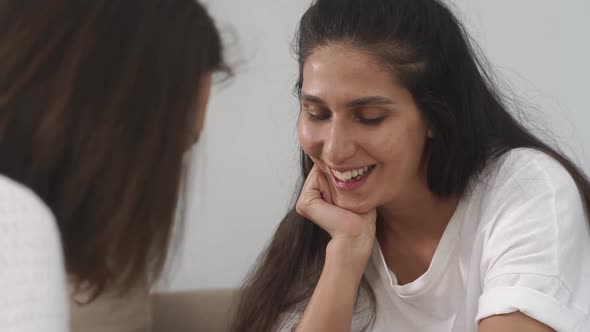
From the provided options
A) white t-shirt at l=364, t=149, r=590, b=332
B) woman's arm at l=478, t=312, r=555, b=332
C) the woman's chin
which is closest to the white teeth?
the woman's chin

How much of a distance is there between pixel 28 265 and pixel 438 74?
82 centimetres

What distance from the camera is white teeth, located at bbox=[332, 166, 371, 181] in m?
1.35

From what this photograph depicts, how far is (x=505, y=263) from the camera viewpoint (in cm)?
121

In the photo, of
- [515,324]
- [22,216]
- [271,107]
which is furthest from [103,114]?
[271,107]

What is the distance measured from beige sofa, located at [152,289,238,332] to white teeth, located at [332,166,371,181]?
1.92 feet

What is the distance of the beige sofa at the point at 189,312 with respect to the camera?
186 centimetres

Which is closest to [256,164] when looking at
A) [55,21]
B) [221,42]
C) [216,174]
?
[216,174]

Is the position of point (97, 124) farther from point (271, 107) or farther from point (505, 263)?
point (271, 107)

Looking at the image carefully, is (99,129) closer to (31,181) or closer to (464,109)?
(31,181)

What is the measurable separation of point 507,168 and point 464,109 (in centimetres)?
12

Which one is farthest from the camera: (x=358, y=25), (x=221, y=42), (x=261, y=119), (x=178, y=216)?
(x=261, y=119)

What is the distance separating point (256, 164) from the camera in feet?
6.93

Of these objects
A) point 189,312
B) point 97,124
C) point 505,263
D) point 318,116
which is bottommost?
point 189,312

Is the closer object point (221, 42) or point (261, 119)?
point (221, 42)
